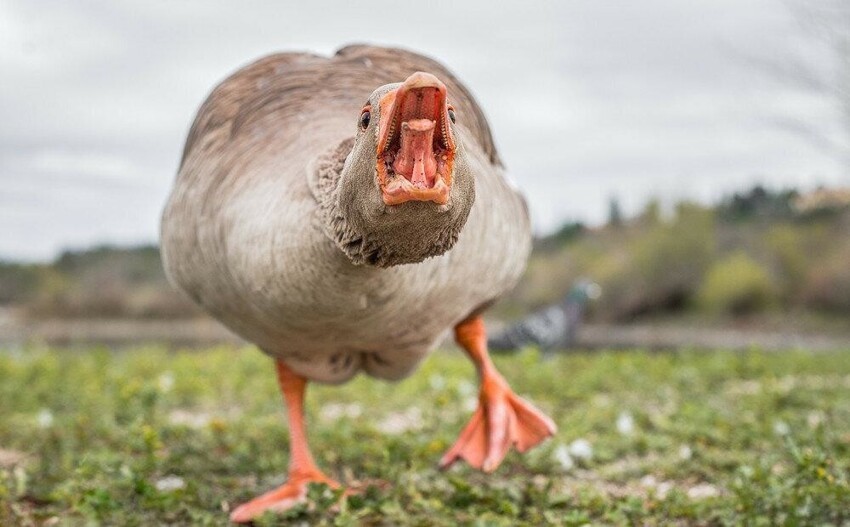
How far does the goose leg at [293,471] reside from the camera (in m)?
3.69

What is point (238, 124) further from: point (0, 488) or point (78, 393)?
point (78, 393)

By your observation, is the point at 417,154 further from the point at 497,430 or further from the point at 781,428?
the point at 781,428

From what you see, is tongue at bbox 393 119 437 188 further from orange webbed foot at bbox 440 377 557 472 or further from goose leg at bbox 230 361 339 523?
orange webbed foot at bbox 440 377 557 472

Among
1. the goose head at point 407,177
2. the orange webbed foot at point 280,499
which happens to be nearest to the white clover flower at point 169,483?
the orange webbed foot at point 280,499

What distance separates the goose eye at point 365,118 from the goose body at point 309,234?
47 cm

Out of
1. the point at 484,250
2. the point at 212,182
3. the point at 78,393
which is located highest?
the point at 212,182

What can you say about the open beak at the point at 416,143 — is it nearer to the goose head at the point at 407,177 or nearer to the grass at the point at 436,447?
the goose head at the point at 407,177

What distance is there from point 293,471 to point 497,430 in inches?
41.4

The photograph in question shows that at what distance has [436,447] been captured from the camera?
4.72 meters

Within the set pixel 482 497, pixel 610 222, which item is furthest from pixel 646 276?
pixel 482 497

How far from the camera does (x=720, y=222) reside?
109ft

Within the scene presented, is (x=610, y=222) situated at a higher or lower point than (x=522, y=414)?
lower

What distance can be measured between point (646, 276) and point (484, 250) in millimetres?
27760

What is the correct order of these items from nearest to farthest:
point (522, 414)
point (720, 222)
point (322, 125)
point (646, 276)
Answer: point (322, 125)
point (522, 414)
point (646, 276)
point (720, 222)
